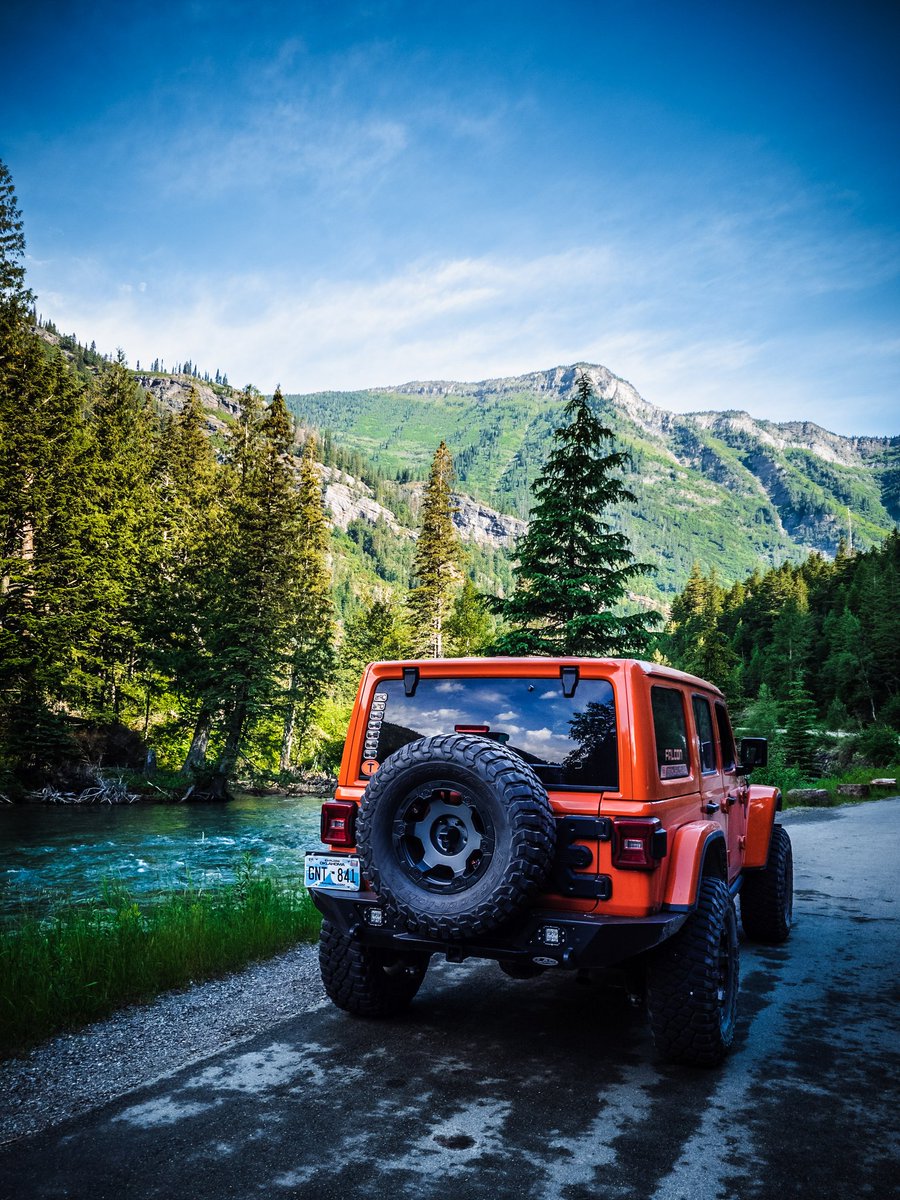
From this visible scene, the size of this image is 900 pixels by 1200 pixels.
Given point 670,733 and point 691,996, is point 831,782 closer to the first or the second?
point 670,733

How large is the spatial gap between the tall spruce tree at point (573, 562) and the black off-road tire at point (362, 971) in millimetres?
14341

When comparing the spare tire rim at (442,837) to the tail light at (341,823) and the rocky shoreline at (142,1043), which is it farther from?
the rocky shoreline at (142,1043)

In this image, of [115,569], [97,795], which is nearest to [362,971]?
[97,795]

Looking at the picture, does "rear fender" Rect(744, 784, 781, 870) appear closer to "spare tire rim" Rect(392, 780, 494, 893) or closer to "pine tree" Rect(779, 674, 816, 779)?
"spare tire rim" Rect(392, 780, 494, 893)

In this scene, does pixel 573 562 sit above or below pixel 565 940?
above

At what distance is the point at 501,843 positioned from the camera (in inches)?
144

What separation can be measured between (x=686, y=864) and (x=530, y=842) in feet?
3.28

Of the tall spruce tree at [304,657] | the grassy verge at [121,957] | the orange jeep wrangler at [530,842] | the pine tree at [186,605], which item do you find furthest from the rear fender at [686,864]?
the tall spruce tree at [304,657]

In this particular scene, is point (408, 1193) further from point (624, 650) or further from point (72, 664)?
point (72, 664)

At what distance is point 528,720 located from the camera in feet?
13.9

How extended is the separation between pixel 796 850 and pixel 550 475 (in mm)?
11081

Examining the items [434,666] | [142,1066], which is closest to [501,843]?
[434,666]

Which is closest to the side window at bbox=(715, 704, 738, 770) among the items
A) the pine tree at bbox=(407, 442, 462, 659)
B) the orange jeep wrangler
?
the orange jeep wrangler

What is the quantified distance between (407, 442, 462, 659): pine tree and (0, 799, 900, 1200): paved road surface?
37760 millimetres
